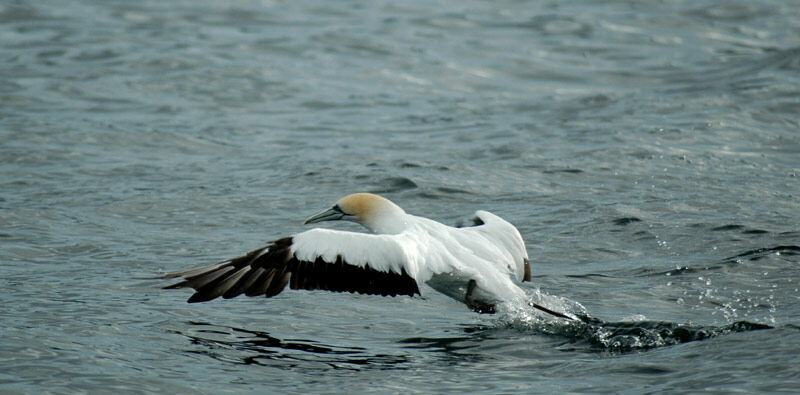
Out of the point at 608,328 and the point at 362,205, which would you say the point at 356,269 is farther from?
the point at 608,328

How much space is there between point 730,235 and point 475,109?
234 inches

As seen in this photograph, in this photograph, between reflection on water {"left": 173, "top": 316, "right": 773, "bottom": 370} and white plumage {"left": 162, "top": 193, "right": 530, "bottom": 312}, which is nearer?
reflection on water {"left": 173, "top": 316, "right": 773, "bottom": 370}

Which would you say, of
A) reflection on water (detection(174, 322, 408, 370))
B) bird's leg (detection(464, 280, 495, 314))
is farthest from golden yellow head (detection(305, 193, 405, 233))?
reflection on water (detection(174, 322, 408, 370))

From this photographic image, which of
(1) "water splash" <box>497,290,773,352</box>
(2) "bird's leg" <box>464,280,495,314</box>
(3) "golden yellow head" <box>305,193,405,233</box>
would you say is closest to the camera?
(1) "water splash" <box>497,290,773,352</box>

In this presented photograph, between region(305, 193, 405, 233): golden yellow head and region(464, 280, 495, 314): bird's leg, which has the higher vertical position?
region(305, 193, 405, 233): golden yellow head

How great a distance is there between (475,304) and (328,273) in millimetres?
1032

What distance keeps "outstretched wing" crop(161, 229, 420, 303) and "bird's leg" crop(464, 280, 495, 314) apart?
53 cm

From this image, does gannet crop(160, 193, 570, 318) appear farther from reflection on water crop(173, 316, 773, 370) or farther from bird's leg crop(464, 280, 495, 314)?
reflection on water crop(173, 316, 773, 370)

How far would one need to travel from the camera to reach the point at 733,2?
70.0ft

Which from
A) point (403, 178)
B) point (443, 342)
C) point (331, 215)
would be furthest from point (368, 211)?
point (403, 178)

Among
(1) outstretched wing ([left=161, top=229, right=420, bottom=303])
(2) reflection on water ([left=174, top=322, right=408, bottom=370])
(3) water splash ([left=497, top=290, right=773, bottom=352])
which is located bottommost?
(2) reflection on water ([left=174, top=322, right=408, bottom=370])

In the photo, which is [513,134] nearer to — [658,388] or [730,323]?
[730,323]

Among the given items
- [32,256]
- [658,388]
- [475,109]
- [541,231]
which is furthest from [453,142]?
[658,388]

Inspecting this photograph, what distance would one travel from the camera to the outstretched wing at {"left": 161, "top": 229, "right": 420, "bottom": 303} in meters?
6.73
